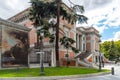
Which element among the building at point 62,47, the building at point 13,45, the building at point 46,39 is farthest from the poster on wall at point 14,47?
the building at point 46,39

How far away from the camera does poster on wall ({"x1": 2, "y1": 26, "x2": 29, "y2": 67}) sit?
97.0 feet

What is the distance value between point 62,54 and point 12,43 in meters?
16.8

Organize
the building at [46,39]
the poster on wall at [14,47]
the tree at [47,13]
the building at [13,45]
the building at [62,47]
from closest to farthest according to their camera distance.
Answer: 1. the building at [13,45]
2. the poster on wall at [14,47]
3. the tree at [47,13]
4. the building at [46,39]
5. the building at [62,47]

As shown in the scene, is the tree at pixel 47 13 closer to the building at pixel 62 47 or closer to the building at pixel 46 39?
the building at pixel 62 47

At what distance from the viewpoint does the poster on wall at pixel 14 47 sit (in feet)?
97.0

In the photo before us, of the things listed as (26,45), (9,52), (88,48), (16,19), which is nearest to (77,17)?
(26,45)

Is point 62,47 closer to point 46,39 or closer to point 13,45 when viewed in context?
point 46,39

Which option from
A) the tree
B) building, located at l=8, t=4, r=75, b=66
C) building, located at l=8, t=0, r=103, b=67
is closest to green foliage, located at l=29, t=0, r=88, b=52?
the tree

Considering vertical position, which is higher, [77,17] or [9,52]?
[77,17]

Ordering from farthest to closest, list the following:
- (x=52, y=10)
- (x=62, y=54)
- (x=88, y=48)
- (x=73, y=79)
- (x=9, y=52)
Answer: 1. (x=88, y=48)
2. (x=62, y=54)
3. (x=52, y=10)
4. (x=9, y=52)
5. (x=73, y=79)

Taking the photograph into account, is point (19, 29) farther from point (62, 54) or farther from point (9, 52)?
point (62, 54)

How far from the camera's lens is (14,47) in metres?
30.9

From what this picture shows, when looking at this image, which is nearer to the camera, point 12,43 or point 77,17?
point 12,43

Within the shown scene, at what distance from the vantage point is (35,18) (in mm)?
35188
